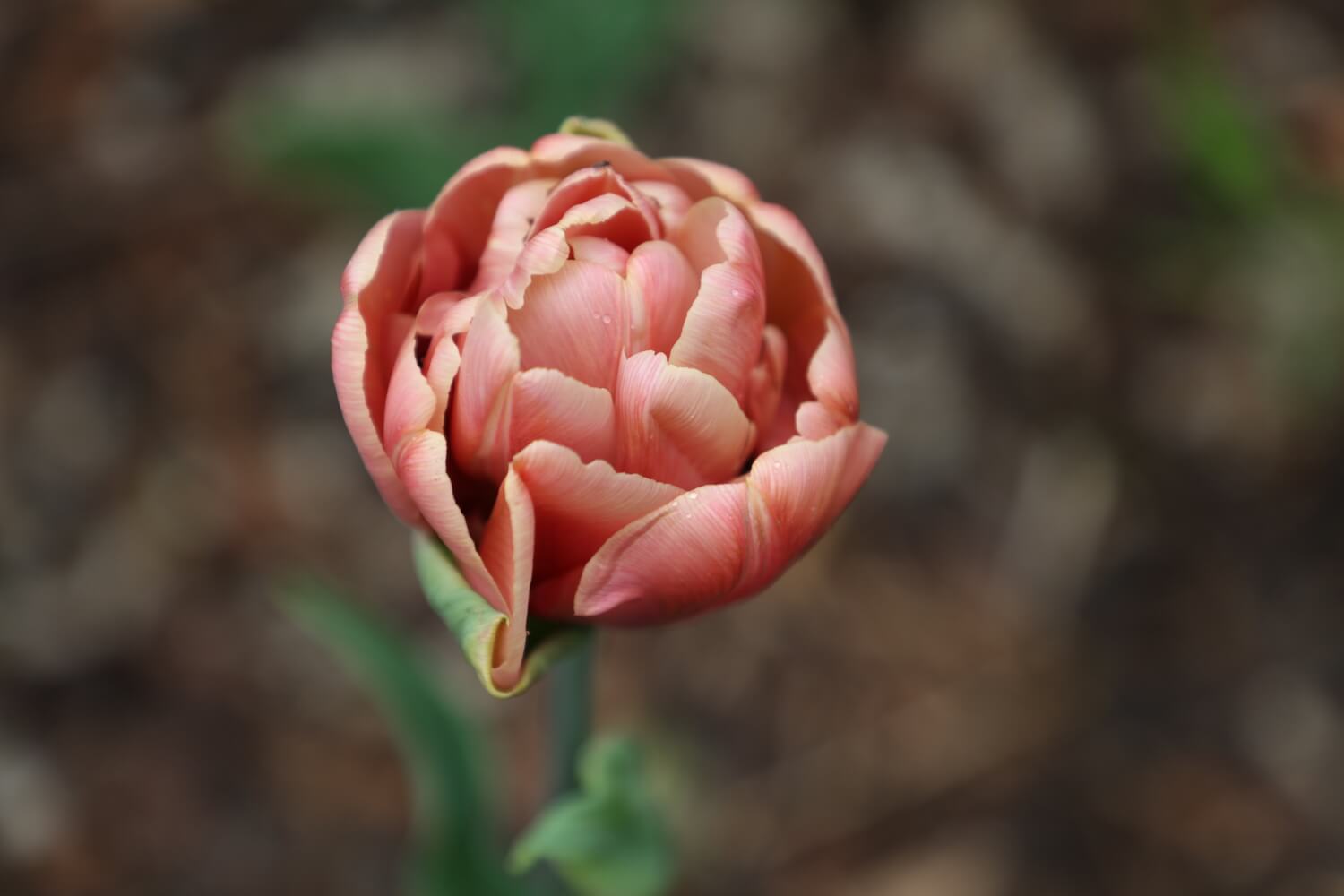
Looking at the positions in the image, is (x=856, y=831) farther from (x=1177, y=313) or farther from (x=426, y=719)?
(x=1177, y=313)

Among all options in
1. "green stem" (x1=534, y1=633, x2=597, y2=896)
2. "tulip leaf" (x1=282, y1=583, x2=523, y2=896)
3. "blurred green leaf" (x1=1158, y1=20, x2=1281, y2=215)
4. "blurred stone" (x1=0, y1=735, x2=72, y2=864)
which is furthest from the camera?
"blurred green leaf" (x1=1158, y1=20, x2=1281, y2=215)

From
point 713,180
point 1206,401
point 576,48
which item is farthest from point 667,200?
point 1206,401

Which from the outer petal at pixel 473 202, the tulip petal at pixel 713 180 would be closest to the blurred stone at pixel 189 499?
the outer petal at pixel 473 202

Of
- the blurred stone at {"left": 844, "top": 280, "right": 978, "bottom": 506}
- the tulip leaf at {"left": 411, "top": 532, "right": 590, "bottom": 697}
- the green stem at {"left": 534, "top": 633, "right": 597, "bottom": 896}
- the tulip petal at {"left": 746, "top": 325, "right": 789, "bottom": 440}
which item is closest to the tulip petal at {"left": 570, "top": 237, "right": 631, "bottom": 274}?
the tulip petal at {"left": 746, "top": 325, "right": 789, "bottom": 440}

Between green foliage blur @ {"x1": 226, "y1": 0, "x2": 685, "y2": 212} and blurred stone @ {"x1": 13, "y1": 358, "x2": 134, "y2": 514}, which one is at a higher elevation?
green foliage blur @ {"x1": 226, "y1": 0, "x2": 685, "y2": 212}

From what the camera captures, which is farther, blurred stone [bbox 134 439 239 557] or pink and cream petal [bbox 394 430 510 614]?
blurred stone [bbox 134 439 239 557]

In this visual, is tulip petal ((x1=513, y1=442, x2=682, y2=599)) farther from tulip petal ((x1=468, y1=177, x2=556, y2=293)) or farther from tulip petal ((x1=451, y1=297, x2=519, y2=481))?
tulip petal ((x1=468, y1=177, x2=556, y2=293))

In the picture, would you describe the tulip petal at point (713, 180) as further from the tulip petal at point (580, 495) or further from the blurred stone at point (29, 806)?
the blurred stone at point (29, 806)
